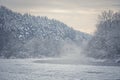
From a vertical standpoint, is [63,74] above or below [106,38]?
below

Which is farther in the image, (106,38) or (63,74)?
(106,38)

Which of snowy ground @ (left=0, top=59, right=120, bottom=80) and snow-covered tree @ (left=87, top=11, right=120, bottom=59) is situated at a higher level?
snow-covered tree @ (left=87, top=11, right=120, bottom=59)

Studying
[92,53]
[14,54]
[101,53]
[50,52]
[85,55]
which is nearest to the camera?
[101,53]

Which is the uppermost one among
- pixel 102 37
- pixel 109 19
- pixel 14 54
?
pixel 109 19

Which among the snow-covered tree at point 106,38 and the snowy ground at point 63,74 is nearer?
the snowy ground at point 63,74

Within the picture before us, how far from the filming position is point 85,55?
130 meters

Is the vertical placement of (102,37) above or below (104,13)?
below

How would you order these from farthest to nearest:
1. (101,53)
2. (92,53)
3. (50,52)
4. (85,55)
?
(50,52) < (85,55) < (92,53) < (101,53)

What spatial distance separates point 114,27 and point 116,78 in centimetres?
7665

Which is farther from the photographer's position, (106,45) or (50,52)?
(50,52)

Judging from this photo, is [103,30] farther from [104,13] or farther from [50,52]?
[50,52]

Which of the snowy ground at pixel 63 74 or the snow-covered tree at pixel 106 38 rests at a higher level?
the snow-covered tree at pixel 106 38

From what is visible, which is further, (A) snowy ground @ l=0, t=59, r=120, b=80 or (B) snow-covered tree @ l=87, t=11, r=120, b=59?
(B) snow-covered tree @ l=87, t=11, r=120, b=59

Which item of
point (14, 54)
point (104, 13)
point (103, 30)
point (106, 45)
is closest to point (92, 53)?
point (106, 45)
